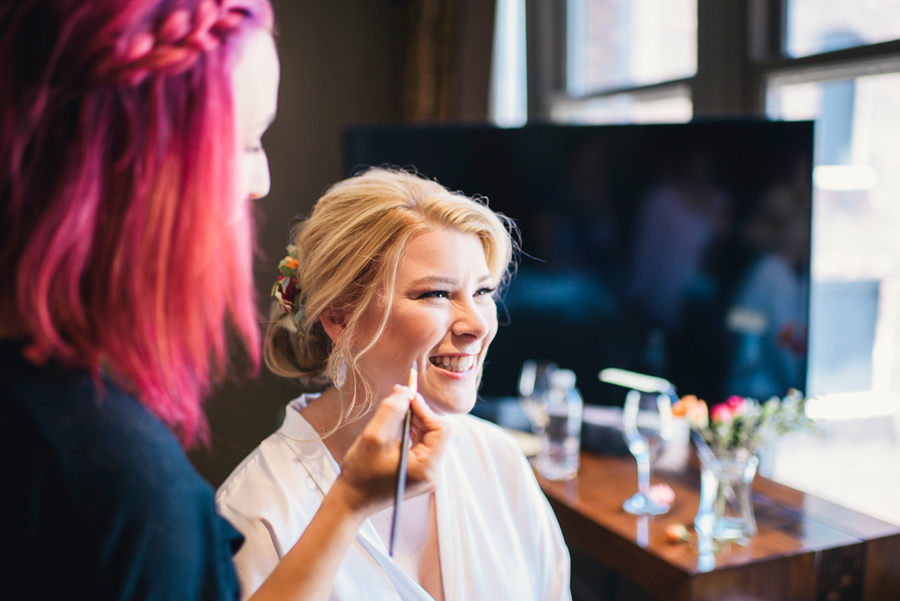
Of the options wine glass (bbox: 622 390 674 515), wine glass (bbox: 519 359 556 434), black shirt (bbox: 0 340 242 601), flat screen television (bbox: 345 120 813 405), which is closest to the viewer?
black shirt (bbox: 0 340 242 601)

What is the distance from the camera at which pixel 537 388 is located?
221cm

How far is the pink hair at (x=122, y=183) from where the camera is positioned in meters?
0.57

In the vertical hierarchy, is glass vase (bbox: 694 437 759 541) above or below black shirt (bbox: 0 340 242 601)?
below

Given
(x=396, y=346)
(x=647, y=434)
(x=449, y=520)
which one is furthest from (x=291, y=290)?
(x=647, y=434)

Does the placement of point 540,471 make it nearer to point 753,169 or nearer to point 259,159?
point 753,169

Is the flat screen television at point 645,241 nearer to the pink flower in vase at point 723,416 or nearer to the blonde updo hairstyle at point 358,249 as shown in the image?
the pink flower in vase at point 723,416

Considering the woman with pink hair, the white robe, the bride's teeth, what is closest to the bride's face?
the bride's teeth

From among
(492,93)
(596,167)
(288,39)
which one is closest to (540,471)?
(596,167)

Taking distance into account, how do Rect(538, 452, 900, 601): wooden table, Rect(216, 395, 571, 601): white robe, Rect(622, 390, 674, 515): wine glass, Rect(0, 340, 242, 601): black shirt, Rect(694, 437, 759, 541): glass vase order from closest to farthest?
Rect(0, 340, 242, 601): black shirt < Rect(216, 395, 571, 601): white robe < Rect(538, 452, 900, 601): wooden table < Rect(694, 437, 759, 541): glass vase < Rect(622, 390, 674, 515): wine glass

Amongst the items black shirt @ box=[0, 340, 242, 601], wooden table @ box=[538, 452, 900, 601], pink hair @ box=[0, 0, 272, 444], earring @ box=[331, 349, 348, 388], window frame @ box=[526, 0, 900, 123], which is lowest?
wooden table @ box=[538, 452, 900, 601]

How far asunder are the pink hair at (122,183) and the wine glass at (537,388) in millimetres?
1562

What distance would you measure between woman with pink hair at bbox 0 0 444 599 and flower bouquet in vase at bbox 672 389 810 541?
1222 mm

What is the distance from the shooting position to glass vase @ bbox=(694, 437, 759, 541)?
1562mm

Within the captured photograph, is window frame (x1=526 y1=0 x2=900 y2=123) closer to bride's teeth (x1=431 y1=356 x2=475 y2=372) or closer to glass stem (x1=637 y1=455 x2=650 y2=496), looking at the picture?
glass stem (x1=637 y1=455 x2=650 y2=496)
